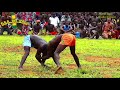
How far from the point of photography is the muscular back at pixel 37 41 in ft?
45.1

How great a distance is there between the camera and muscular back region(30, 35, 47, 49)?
45.1 feet

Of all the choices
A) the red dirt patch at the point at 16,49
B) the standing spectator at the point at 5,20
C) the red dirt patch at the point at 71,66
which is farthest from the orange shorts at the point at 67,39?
the standing spectator at the point at 5,20

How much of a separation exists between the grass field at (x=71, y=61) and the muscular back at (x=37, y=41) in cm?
59

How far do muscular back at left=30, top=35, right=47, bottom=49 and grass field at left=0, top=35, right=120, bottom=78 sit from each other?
59 cm

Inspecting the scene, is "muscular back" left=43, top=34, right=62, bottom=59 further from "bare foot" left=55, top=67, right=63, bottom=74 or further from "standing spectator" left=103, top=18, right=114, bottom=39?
"standing spectator" left=103, top=18, right=114, bottom=39

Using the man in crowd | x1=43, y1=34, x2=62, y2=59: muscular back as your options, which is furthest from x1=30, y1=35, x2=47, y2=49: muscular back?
x1=43, y1=34, x2=62, y2=59: muscular back

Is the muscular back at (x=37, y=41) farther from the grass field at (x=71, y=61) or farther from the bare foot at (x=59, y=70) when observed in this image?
the bare foot at (x=59, y=70)

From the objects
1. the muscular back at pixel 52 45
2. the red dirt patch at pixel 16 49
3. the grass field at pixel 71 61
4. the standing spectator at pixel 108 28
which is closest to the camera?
the grass field at pixel 71 61

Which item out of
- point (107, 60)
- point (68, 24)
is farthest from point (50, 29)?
point (107, 60)
